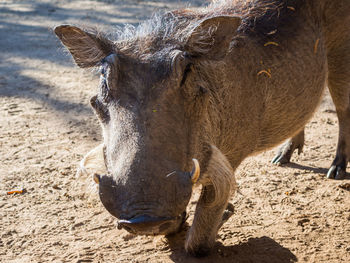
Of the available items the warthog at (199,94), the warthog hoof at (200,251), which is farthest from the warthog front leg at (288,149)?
the warthog hoof at (200,251)

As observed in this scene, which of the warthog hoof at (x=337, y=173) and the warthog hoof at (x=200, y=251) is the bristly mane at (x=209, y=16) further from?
the warthog hoof at (x=337, y=173)

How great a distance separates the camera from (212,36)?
2562 mm

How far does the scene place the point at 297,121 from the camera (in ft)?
11.7

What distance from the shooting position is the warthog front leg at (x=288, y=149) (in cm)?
438

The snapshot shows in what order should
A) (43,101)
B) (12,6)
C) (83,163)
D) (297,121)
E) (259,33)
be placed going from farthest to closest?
1. (12,6)
2. (43,101)
3. (297,121)
4. (259,33)
5. (83,163)

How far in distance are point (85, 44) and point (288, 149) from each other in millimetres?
2495

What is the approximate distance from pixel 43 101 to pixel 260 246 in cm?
354

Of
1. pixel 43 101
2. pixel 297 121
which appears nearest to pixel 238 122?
pixel 297 121

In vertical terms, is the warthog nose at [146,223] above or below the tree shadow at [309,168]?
above

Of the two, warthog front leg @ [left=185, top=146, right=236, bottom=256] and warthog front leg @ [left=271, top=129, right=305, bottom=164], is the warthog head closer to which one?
warthog front leg @ [left=185, top=146, right=236, bottom=256]

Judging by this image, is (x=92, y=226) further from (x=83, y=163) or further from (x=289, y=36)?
(x=289, y=36)

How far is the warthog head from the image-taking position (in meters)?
1.94

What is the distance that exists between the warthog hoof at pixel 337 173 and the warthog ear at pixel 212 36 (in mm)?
2096

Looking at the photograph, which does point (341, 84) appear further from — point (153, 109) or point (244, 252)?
point (153, 109)
